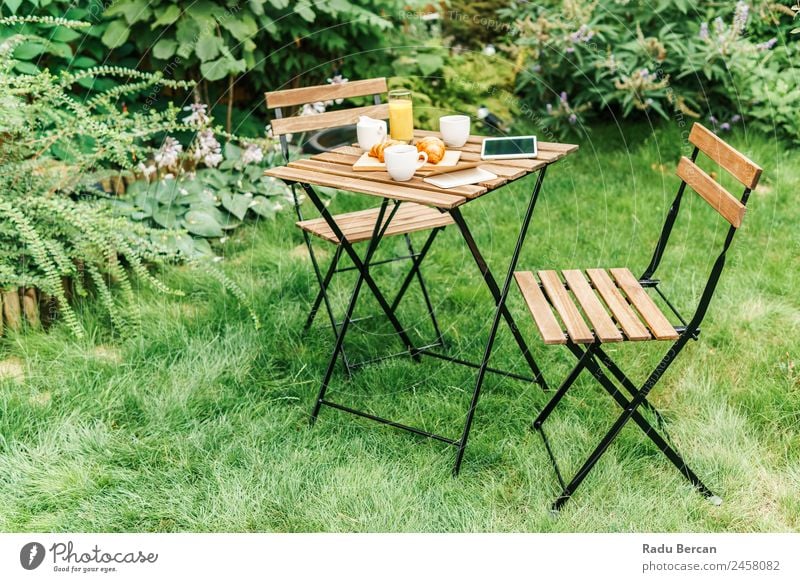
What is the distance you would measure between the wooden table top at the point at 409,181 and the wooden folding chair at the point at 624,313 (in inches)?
17.4

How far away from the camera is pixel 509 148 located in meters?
3.33

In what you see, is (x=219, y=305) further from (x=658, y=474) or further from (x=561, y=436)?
(x=658, y=474)

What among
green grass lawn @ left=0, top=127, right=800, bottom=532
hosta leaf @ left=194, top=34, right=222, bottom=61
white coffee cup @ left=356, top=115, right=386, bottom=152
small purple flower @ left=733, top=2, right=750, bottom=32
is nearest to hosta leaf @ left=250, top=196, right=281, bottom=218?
green grass lawn @ left=0, top=127, right=800, bottom=532

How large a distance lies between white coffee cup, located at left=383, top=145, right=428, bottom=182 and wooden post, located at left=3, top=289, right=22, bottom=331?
215 centimetres

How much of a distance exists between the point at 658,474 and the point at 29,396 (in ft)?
8.85

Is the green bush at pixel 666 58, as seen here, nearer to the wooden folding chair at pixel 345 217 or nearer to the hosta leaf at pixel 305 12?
the hosta leaf at pixel 305 12

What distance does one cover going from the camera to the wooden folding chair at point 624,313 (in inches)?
108

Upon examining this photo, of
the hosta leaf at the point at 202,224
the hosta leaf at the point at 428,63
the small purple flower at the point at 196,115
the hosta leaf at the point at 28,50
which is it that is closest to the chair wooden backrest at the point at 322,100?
the small purple flower at the point at 196,115

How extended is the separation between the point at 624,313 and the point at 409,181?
0.94 m

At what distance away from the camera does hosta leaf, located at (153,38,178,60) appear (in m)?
5.10

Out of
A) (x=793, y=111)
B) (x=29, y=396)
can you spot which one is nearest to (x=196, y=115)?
(x=29, y=396)

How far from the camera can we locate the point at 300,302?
4312 millimetres


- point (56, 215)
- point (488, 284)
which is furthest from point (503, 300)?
point (56, 215)

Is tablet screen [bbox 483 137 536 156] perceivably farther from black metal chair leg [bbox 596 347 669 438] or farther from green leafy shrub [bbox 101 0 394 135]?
green leafy shrub [bbox 101 0 394 135]
